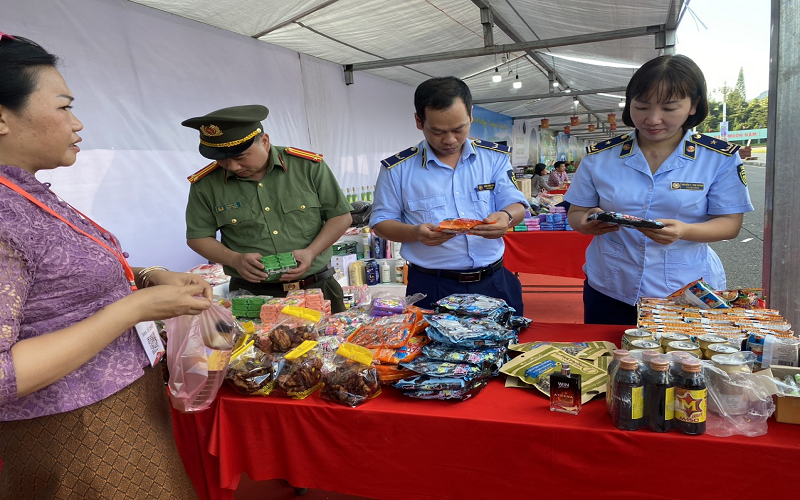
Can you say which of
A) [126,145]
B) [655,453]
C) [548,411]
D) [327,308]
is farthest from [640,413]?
[126,145]

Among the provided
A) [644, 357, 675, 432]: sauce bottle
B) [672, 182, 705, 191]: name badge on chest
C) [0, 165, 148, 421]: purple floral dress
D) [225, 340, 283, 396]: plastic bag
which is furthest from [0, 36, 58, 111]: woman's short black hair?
[672, 182, 705, 191]: name badge on chest

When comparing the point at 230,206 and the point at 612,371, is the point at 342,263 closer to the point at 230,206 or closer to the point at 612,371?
the point at 230,206

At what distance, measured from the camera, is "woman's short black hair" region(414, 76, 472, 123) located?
2068mm

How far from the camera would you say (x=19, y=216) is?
101 centimetres

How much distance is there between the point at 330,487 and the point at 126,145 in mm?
3947

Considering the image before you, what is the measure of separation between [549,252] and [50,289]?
4.71 meters

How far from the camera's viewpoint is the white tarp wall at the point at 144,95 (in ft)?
12.5

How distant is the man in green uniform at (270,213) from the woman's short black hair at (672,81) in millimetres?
1499

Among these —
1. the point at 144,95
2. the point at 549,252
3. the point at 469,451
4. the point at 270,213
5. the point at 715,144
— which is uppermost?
the point at 144,95

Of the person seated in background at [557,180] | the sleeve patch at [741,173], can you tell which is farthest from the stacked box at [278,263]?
the person seated in background at [557,180]

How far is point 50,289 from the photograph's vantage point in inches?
42.3

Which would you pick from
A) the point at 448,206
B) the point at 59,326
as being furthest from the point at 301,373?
the point at 448,206

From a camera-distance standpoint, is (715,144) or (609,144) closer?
(715,144)

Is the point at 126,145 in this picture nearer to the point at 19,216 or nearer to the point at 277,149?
the point at 277,149
